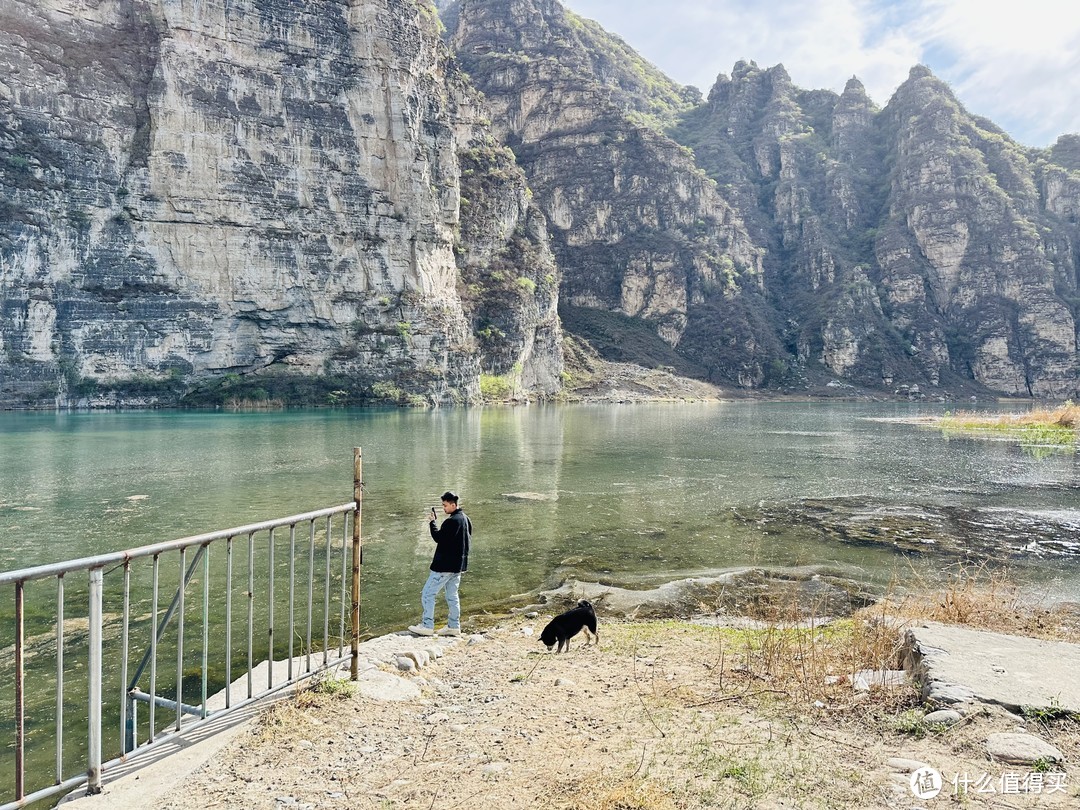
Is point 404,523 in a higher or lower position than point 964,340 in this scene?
lower

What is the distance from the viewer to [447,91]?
4080 inches

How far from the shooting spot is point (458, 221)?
325ft

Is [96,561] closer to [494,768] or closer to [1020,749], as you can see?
[494,768]

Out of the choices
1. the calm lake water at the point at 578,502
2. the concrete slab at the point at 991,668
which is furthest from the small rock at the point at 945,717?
the calm lake water at the point at 578,502

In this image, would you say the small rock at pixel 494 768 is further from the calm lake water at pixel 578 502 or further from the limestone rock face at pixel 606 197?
the limestone rock face at pixel 606 197

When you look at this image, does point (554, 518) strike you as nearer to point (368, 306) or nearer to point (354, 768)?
point (354, 768)

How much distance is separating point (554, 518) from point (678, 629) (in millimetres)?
8604

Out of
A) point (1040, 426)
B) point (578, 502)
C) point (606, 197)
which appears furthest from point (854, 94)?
point (578, 502)

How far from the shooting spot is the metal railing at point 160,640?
13.3ft

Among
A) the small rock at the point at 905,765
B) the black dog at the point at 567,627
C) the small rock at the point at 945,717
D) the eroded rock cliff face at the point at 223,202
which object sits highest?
the eroded rock cliff face at the point at 223,202

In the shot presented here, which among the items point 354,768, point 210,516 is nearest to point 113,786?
point 354,768

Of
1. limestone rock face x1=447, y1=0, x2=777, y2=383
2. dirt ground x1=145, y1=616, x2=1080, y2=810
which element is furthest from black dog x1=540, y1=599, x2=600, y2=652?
limestone rock face x1=447, y1=0, x2=777, y2=383

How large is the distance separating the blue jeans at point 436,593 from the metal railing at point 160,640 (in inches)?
41.6

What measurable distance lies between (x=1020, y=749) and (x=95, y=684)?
20.4 ft
